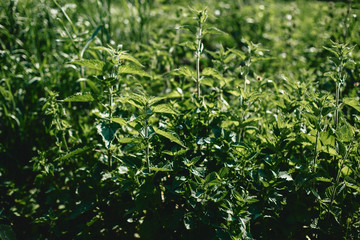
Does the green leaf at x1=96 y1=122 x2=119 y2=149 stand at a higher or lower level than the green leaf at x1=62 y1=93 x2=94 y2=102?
lower

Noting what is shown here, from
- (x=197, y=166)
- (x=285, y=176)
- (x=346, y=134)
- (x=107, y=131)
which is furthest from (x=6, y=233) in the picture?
(x=346, y=134)

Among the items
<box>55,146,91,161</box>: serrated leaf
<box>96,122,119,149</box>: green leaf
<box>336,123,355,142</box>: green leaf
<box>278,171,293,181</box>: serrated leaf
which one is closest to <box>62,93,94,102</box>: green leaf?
<box>96,122,119,149</box>: green leaf

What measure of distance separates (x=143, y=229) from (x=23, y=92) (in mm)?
1772

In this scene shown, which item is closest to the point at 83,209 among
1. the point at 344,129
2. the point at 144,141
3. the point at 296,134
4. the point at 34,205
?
the point at 144,141

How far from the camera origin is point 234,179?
162 cm

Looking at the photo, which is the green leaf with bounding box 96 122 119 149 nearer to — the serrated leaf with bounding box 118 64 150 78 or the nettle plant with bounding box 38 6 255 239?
the nettle plant with bounding box 38 6 255 239

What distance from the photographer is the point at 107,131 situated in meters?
1.53

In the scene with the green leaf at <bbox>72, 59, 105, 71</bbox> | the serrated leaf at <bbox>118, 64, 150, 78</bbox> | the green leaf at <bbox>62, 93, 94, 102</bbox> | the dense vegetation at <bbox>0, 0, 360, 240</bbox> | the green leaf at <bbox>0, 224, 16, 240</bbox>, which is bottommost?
the green leaf at <bbox>0, 224, 16, 240</bbox>

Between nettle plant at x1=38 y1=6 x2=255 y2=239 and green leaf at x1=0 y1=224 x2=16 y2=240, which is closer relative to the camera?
nettle plant at x1=38 y1=6 x2=255 y2=239

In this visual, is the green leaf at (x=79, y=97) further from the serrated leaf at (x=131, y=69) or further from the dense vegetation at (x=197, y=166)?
the serrated leaf at (x=131, y=69)

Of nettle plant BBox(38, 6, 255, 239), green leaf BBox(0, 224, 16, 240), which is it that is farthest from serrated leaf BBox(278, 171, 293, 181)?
green leaf BBox(0, 224, 16, 240)

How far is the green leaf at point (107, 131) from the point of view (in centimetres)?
149

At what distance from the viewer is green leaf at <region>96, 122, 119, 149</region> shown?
4.90 ft

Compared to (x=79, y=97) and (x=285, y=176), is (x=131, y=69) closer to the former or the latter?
(x=79, y=97)
